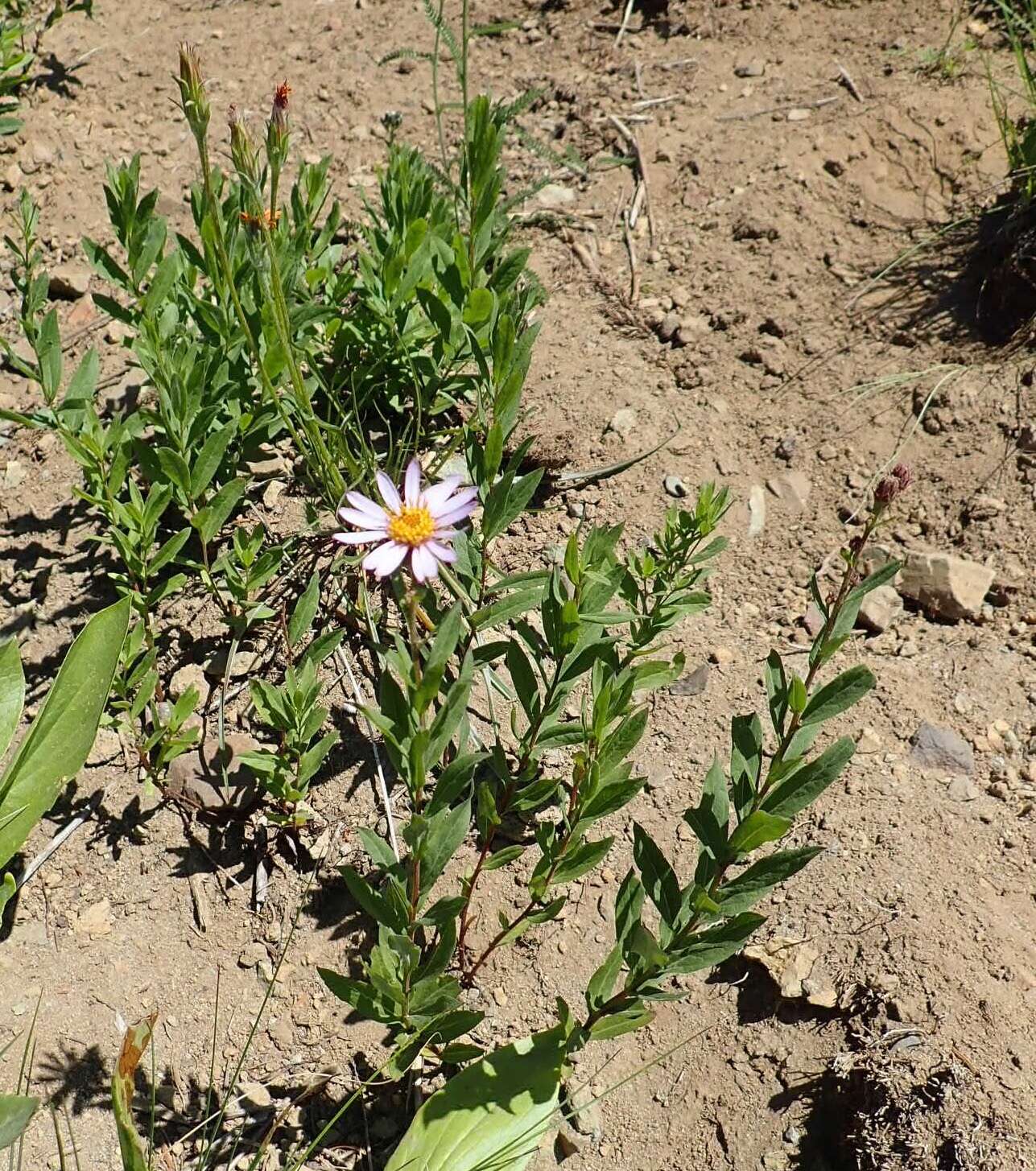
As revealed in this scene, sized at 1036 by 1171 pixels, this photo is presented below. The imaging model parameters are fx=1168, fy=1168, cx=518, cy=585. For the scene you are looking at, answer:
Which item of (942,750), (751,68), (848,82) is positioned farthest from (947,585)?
(751,68)

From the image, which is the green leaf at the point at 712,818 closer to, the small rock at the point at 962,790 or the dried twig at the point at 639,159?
the small rock at the point at 962,790

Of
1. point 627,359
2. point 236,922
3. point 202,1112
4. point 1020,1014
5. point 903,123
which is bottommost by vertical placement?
point 202,1112

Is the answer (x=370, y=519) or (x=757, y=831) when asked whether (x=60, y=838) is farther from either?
(x=757, y=831)

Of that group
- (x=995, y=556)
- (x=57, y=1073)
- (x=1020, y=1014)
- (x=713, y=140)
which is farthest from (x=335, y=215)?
(x=1020, y=1014)

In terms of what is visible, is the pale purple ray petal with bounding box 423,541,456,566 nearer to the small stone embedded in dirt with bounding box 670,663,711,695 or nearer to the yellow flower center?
the yellow flower center

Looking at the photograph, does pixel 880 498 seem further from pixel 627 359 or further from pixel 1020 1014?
pixel 627 359

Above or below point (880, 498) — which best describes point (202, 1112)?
below
